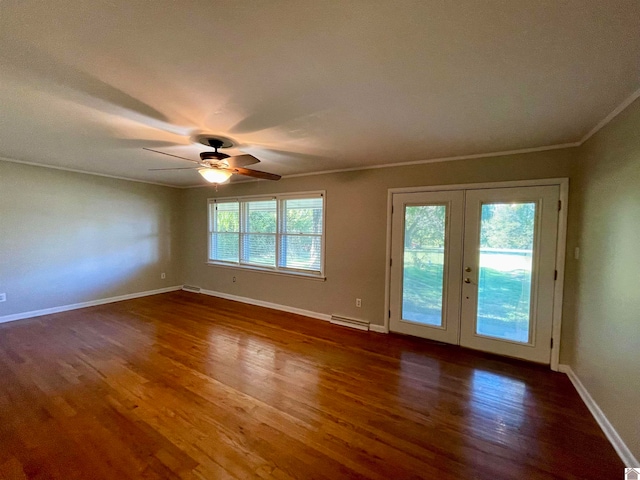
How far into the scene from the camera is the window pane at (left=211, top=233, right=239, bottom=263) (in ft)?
18.2

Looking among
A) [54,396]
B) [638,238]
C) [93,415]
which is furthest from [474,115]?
[54,396]

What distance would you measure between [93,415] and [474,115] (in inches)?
148

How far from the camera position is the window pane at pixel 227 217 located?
18.0 feet

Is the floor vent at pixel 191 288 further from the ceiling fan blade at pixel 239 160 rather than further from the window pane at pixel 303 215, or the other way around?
the ceiling fan blade at pixel 239 160

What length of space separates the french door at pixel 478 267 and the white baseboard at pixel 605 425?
0.44 meters

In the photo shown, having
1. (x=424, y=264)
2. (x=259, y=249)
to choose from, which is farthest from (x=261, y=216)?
(x=424, y=264)

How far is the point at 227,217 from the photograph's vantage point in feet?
18.5

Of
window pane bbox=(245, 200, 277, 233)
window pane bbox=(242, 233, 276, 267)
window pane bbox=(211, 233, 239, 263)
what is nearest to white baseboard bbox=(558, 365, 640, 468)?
window pane bbox=(242, 233, 276, 267)

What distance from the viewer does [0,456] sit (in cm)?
171

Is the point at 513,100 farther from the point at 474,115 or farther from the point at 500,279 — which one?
the point at 500,279

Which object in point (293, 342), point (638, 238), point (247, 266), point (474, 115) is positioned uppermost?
point (474, 115)

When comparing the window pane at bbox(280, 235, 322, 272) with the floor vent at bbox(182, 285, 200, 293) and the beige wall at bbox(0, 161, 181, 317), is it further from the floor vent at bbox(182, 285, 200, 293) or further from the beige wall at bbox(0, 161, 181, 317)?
Answer: the beige wall at bbox(0, 161, 181, 317)

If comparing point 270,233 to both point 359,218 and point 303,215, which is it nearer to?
point 303,215

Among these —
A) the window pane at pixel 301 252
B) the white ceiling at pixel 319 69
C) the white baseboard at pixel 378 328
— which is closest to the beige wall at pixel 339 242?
the white baseboard at pixel 378 328
